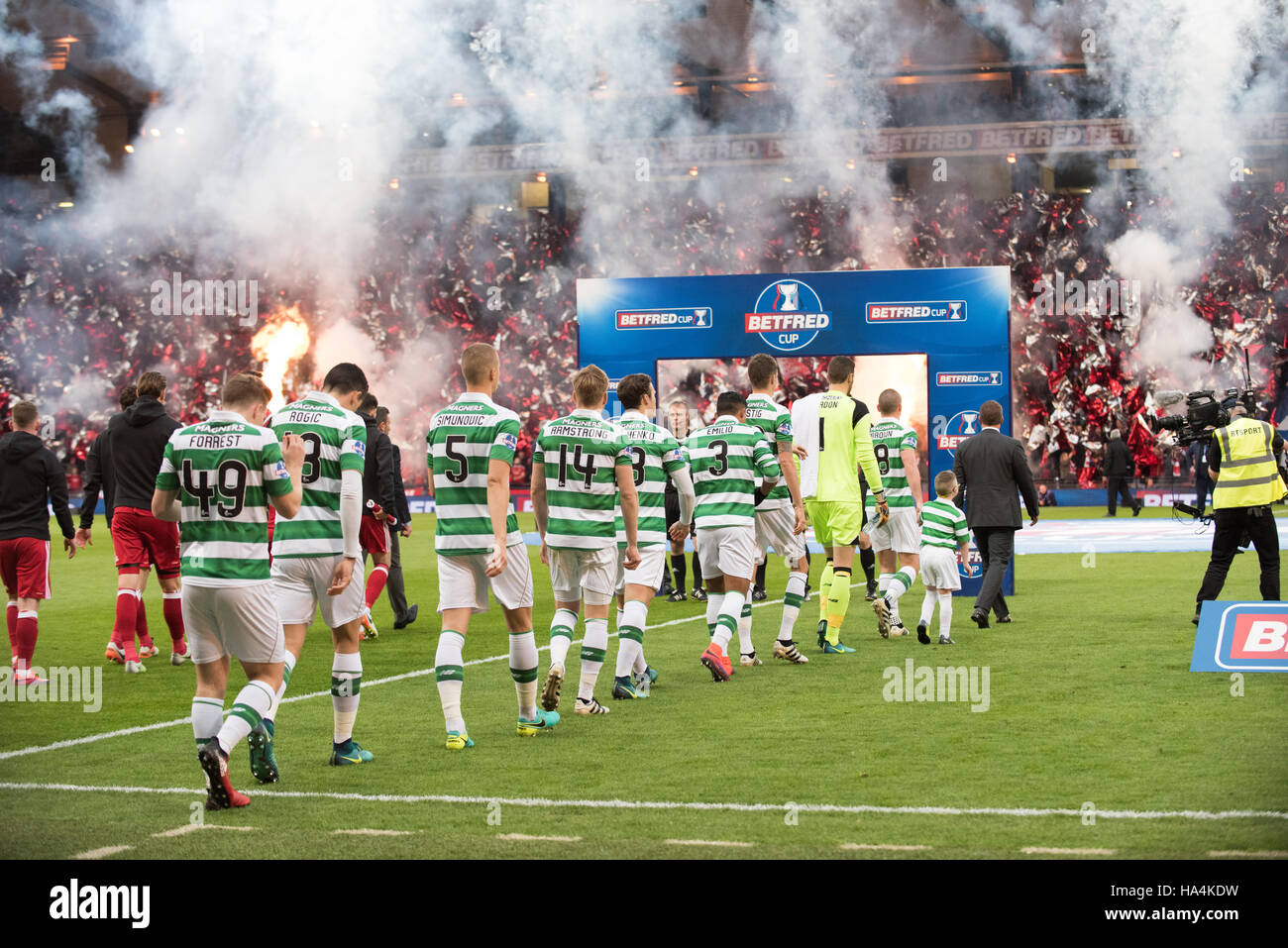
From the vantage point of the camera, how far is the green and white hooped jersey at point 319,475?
21.8 ft

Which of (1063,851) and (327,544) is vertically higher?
(327,544)

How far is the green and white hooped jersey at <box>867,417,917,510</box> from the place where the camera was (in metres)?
11.5

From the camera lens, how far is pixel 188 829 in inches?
218

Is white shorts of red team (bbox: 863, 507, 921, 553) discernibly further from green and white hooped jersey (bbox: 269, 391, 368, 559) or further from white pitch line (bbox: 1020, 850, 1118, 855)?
white pitch line (bbox: 1020, 850, 1118, 855)

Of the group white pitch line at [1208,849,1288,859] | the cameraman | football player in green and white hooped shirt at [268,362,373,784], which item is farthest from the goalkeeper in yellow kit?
white pitch line at [1208,849,1288,859]

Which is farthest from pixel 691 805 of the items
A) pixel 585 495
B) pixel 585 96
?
pixel 585 96

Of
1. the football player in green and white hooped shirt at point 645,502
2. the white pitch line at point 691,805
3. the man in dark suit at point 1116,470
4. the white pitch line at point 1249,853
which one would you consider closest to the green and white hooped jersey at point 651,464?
the football player in green and white hooped shirt at point 645,502

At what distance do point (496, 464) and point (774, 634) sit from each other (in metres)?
5.71

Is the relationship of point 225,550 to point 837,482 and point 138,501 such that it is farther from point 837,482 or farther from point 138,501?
point 837,482

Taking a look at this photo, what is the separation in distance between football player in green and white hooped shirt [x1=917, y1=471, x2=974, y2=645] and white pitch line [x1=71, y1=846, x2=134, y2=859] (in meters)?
7.10

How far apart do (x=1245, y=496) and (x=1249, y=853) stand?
7.15 m

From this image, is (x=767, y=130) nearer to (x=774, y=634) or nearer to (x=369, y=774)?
(x=774, y=634)

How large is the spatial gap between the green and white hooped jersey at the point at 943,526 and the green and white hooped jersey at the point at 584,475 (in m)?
4.20
